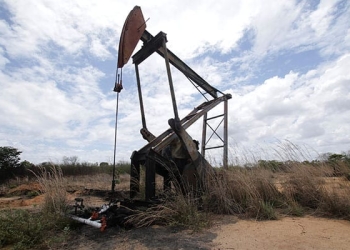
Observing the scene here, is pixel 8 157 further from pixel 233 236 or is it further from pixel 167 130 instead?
pixel 233 236

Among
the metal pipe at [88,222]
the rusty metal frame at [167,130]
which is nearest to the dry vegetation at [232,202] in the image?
the metal pipe at [88,222]

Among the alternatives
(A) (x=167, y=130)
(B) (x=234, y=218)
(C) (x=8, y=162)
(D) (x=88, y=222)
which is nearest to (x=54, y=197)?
(D) (x=88, y=222)

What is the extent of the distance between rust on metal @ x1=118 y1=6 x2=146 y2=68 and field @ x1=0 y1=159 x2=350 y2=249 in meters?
3.09

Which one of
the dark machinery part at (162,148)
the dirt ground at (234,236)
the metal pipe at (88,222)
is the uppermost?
the dark machinery part at (162,148)

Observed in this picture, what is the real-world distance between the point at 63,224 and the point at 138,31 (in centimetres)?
438

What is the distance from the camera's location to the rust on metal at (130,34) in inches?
229

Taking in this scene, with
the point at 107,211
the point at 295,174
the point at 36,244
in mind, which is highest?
the point at 295,174

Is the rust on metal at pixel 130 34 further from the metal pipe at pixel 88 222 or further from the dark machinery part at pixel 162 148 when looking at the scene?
the metal pipe at pixel 88 222

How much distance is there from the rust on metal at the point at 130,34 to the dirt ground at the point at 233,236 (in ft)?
11.4

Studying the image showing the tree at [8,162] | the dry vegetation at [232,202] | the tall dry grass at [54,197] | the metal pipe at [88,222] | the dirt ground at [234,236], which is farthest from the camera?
the tree at [8,162]

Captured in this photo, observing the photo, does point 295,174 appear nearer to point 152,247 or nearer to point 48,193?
point 152,247

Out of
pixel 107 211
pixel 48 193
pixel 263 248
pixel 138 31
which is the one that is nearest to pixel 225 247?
pixel 263 248

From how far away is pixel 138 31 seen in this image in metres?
6.21

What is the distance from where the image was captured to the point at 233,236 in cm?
384
